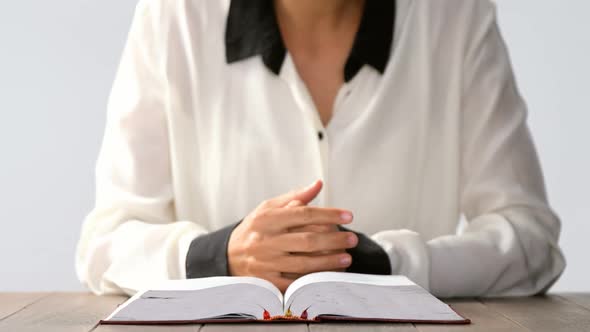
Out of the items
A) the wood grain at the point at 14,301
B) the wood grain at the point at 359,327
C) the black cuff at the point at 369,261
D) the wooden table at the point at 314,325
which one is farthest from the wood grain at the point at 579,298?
the wood grain at the point at 14,301

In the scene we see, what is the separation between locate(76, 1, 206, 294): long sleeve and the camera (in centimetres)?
143

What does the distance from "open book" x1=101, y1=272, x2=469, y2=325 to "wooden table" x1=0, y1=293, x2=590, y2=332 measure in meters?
0.02

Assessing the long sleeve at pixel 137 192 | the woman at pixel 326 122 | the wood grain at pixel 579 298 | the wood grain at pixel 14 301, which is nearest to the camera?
the wood grain at pixel 14 301

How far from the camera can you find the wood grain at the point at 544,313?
1.08 meters

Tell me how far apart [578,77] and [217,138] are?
1995 mm

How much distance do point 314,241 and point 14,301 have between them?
0.44 m

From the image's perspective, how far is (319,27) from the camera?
5.68ft

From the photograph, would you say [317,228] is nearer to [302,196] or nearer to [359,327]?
[302,196]

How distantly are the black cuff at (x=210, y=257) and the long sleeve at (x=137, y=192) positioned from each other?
3 centimetres

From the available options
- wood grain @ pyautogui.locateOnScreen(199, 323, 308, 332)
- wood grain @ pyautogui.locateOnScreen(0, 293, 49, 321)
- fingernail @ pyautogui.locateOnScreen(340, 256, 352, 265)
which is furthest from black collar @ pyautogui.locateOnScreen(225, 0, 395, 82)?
wood grain @ pyautogui.locateOnScreen(199, 323, 308, 332)

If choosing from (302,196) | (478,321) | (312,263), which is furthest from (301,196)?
(478,321)

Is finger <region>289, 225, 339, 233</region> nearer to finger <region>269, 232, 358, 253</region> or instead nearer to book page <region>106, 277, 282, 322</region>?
finger <region>269, 232, 358, 253</region>

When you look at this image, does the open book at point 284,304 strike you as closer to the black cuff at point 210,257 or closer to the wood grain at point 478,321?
the wood grain at point 478,321

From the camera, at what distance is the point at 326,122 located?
5.43ft
